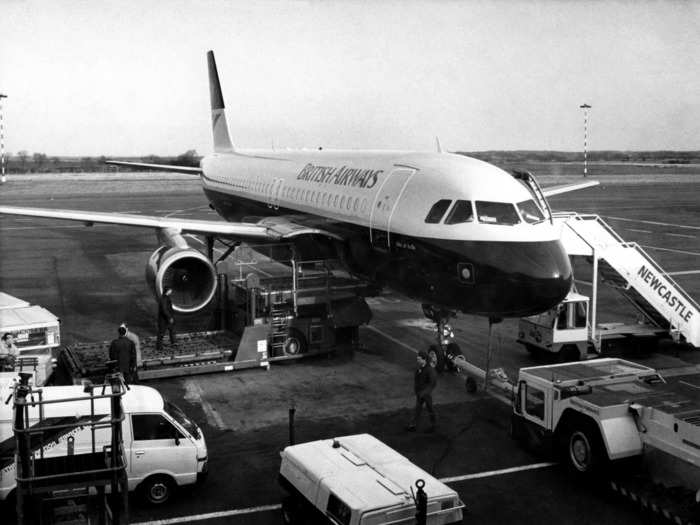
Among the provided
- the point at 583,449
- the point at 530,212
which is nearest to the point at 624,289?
the point at 530,212

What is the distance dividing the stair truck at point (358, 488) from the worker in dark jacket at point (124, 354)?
19.6ft

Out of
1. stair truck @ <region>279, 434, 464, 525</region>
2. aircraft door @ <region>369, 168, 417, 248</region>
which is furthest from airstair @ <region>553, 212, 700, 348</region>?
stair truck @ <region>279, 434, 464, 525</region>

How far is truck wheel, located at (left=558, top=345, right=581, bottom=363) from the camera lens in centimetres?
1764

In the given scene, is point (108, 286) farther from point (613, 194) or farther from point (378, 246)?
point (613, 194)

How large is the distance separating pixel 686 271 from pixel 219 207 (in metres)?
19.1

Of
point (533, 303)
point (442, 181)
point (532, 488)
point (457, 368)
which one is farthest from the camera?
point (457, 368)

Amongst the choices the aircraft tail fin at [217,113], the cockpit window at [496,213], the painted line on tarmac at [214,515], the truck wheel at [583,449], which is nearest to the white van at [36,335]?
the painted line on tarmac at [214,515]

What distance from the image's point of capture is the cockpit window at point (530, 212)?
13781 mm

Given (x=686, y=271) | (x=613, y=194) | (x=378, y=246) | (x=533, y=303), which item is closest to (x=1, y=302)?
(x=378, y=246)

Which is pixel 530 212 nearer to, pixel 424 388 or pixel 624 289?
pixel 424 388

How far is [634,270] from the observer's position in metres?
18.5

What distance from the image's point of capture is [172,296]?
1847 centimetres

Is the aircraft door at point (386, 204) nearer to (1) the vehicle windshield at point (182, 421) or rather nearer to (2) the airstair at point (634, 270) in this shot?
(2) the airstair at point (634, 270)

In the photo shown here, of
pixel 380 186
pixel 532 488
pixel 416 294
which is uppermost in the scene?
pixel 380 186
